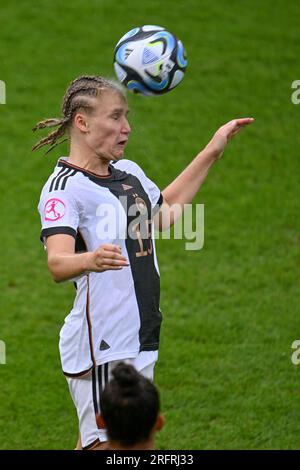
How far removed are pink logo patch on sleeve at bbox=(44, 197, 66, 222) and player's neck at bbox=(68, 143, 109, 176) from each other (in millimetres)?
306

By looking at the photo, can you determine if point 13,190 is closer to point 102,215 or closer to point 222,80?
point 222,80

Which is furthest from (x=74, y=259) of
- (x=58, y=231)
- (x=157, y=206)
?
(x=157, y=206)

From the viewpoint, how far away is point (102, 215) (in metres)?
4.82

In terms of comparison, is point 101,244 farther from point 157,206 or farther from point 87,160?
point 157,206

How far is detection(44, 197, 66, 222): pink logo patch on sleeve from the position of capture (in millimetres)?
4656

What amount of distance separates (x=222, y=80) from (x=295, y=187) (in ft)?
8.07

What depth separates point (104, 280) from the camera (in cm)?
484

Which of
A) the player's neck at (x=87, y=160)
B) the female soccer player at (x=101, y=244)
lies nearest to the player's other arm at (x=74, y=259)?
the female soccer player at (x=101, y=244)

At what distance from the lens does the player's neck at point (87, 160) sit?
4934mm

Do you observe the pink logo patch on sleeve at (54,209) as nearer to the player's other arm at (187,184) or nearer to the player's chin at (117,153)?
the player's chin at (117,153)

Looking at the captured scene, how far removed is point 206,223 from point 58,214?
490 cm

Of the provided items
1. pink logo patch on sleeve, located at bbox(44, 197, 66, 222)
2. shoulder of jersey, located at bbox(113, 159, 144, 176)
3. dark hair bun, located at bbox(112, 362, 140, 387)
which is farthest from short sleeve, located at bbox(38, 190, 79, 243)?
dark hair bun, located at bbox(112, 362, 140, 387)
